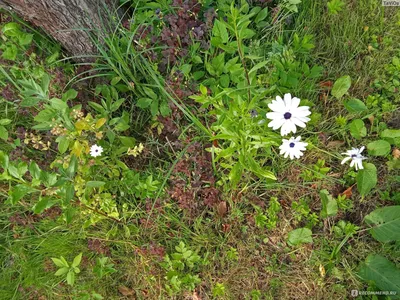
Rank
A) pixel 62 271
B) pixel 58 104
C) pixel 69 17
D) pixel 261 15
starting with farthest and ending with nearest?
pixel 261 15
pixel 69 17
pixel 62 271
pixel 58 104

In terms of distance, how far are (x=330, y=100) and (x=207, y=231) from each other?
1.01 m

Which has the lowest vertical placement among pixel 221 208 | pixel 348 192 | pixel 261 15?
pixel 221 208

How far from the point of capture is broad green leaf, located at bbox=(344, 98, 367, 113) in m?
1.94

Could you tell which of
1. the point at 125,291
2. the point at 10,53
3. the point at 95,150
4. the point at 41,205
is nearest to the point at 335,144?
the point at 95,150

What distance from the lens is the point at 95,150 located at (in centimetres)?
185

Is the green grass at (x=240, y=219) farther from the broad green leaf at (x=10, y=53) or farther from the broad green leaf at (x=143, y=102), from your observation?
the broad green leaf at (x=10, y=53)

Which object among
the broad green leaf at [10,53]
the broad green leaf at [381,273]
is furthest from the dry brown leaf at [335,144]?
the broad green leaf at [10,53]

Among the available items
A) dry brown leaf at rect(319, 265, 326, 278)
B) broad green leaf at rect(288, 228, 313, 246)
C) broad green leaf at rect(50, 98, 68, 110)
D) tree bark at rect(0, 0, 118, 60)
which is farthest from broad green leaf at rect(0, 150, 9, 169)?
dry brown leaf at rect(319, 265, 326, 278)

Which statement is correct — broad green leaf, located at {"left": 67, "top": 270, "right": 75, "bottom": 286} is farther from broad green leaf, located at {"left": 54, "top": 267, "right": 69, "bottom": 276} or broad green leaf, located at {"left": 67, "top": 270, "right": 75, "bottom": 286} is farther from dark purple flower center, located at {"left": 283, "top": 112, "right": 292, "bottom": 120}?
dark purple flower center, located at {"left": 283, "top": 112, "right": 292, "bottom": 120}

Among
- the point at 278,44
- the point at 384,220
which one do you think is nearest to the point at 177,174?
the point at 278,44

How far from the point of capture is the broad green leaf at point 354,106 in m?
1.94

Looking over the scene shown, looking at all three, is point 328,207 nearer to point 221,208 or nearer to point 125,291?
point 221,208

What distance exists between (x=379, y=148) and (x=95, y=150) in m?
1.44

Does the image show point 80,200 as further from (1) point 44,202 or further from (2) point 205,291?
(2) point 205,291
